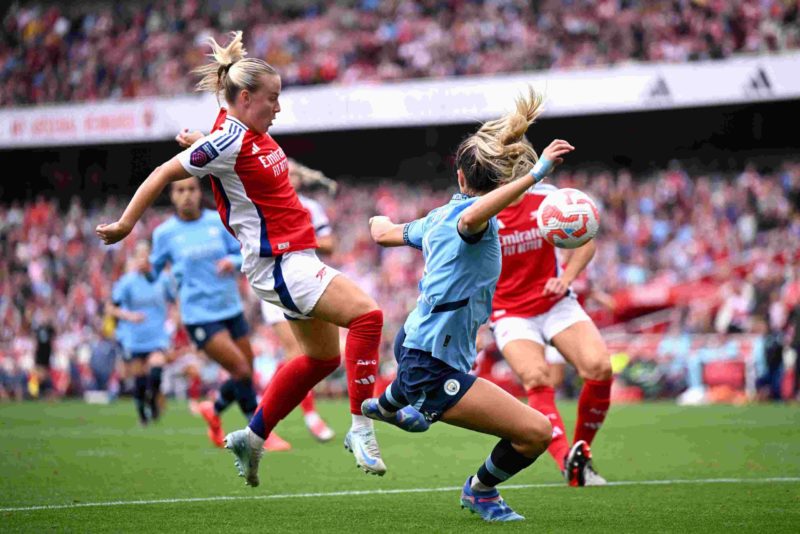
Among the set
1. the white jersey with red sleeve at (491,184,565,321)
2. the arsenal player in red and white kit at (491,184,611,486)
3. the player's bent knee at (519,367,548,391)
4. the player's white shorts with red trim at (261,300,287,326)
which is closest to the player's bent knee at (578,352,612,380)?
the arsenal player in red and white kit at (491,184,611,486)

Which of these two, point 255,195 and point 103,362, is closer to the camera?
point 255,195

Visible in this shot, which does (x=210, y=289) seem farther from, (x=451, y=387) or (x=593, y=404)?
(x=451, y=387)

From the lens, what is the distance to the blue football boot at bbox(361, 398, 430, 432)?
6332 mm

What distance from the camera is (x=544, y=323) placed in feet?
28.0

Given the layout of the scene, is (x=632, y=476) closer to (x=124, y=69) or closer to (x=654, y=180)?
(x=654, y=180)

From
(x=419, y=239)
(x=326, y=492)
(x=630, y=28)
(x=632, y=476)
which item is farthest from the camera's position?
(x=630, y=28)

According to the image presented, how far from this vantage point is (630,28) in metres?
25.6

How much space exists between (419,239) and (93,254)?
24281 millimetres

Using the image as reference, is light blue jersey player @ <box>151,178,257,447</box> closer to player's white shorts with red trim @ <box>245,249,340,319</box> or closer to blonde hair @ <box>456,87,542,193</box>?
player's white shorts with red trim @ <box>245,249,340,319</box>

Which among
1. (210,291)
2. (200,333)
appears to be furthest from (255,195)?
(210,291)

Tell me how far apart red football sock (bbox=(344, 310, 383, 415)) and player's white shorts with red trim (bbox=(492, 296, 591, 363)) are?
1.92 metres

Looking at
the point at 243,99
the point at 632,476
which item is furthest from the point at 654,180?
the point at 243,99

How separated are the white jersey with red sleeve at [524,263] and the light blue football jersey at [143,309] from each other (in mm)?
7987

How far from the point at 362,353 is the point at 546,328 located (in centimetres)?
215
